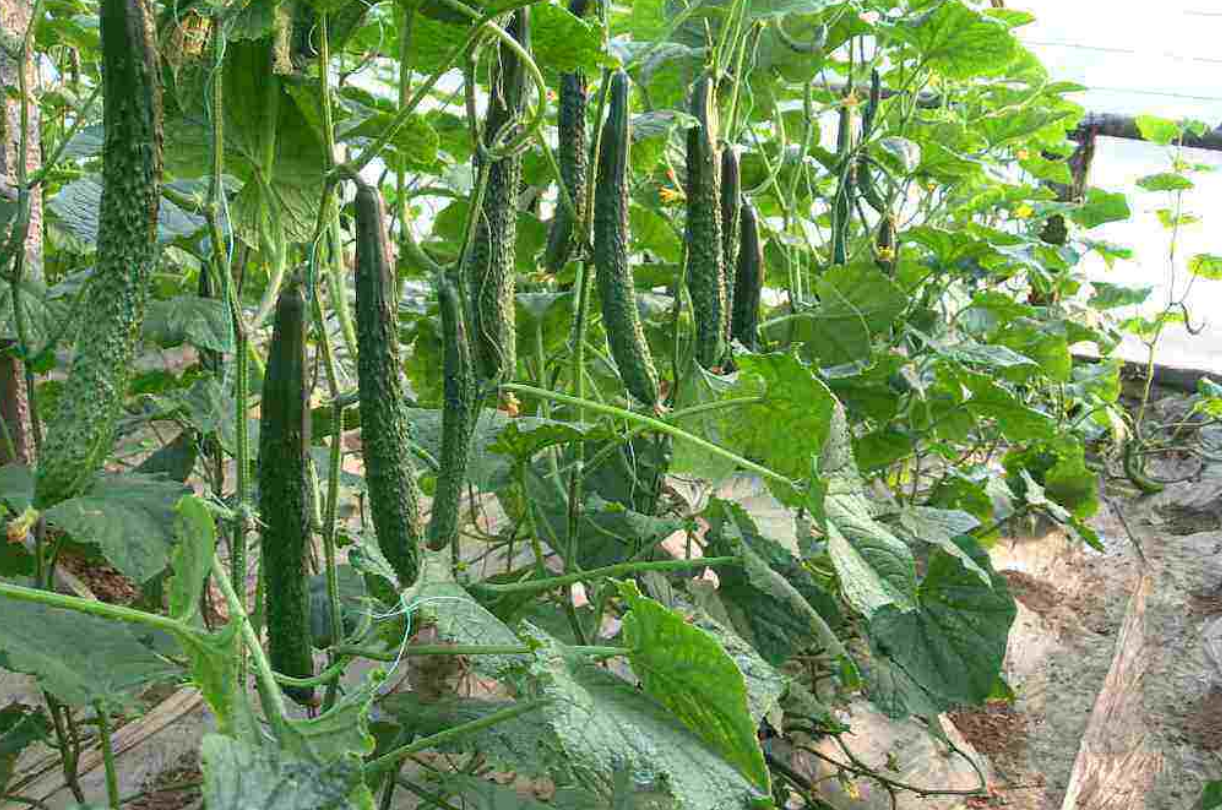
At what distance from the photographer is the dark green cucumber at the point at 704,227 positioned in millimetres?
1333

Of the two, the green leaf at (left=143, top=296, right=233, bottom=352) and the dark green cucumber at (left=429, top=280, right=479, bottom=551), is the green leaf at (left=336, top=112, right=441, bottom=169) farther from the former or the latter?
the green leaf at (left=143, top=296, right=233, bottom=352)

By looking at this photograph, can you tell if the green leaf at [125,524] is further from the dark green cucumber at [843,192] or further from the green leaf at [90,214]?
the dark green cucumber at [843,192]

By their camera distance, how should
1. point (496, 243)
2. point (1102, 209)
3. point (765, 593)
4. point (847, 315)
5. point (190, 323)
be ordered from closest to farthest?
point (496, 243), point (190, 323), point (765, 593), point (847, 315), point (1102, 209)

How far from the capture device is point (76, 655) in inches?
40.3

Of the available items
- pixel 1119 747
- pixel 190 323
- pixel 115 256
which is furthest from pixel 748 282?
pixel 1119 747

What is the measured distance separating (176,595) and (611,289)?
23.2 inches

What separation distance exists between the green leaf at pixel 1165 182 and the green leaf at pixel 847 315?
9.08ft

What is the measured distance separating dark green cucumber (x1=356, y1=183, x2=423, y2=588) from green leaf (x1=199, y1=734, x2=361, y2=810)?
0.85ft

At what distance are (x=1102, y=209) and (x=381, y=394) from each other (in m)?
3.18

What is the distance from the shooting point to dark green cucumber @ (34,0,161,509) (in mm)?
760

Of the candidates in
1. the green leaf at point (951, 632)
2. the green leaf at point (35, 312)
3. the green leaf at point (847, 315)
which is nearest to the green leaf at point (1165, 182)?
the green leaf at point (847, 315)

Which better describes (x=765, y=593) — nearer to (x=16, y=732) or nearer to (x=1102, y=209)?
(x=16, y=732)

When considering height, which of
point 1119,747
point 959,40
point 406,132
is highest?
point 959,40

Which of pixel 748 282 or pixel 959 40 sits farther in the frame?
pixel 959 40
